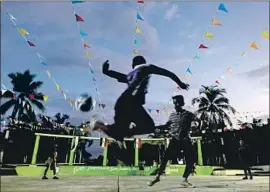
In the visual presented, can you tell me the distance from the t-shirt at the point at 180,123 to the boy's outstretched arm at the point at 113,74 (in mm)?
2191

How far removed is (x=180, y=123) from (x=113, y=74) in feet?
8.98

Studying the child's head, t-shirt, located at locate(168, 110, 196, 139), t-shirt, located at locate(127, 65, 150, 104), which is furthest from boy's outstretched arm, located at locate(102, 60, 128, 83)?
t-shirt, located at locate(168, 110, 196, 139)

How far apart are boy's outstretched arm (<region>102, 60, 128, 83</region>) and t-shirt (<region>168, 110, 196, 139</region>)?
2191 mm

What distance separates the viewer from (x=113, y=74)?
267 inches

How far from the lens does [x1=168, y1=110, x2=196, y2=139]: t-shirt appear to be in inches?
302

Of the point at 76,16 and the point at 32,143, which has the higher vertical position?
the point at 76,16

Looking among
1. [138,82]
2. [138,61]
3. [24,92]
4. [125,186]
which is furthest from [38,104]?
[138,82]

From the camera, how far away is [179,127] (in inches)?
305

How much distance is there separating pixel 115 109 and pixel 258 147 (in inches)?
926

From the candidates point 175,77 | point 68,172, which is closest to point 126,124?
point 175,77

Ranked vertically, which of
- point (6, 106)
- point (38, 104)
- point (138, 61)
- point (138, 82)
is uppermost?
point (38, 104)

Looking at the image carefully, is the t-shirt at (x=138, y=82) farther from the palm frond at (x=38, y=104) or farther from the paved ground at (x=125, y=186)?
the palm frond at (x=38, y=104)

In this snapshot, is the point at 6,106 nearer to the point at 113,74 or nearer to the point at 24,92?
the point at 24,92

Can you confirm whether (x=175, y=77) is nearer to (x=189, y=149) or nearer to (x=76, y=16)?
(x=189, y=149)
